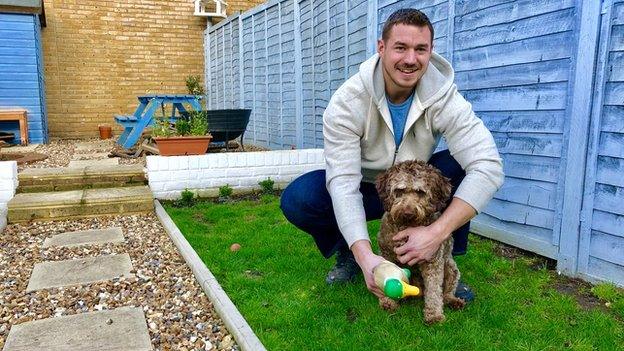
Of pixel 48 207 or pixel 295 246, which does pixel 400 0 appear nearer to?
pixel 295 246

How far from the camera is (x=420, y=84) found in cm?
263

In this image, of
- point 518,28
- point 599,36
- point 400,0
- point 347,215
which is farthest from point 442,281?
point 400,0

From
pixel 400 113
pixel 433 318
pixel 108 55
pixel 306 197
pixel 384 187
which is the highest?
pixel 108 55

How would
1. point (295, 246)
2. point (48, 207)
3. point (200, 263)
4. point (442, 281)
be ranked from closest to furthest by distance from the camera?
point (442, 281)
point (200, 263)
point (295, 246)
point (48, 207)

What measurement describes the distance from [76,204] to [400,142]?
395cm

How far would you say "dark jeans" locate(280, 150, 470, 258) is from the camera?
2.96 metres

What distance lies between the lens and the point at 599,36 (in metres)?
3.10

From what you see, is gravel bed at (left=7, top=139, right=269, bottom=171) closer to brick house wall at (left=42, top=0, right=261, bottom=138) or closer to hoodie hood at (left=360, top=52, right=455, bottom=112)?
brick house wall at (left=42, top=0, right=261, bottom=138)

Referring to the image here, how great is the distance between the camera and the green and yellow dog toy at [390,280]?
7.04 feet

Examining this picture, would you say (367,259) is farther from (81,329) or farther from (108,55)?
(108,55)

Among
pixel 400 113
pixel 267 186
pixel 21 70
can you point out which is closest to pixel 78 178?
pixel 267 186

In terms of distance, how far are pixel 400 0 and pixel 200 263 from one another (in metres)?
3.49

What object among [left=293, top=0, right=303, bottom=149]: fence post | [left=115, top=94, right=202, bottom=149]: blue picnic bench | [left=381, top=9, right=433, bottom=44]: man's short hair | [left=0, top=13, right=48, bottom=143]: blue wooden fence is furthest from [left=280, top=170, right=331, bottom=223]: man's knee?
[left=0, top=13, right=48, bottom=143]: blue wooden fence

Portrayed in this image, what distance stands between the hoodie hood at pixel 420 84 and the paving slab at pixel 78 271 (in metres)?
2.23
